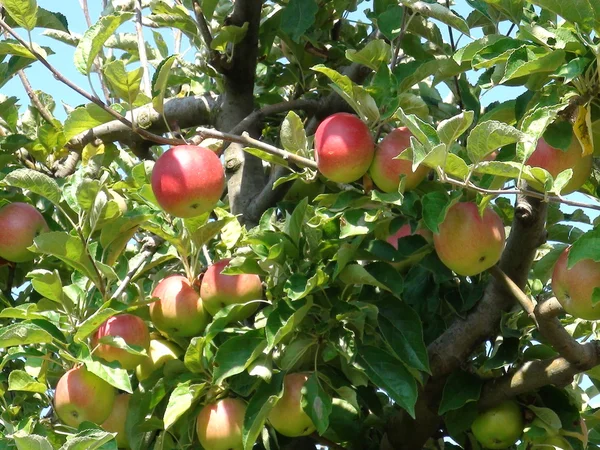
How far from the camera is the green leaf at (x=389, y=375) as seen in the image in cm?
148

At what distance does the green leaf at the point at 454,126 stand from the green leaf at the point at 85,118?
0.60 meters

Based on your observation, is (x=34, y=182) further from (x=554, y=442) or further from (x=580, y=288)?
(x=554, y=442)

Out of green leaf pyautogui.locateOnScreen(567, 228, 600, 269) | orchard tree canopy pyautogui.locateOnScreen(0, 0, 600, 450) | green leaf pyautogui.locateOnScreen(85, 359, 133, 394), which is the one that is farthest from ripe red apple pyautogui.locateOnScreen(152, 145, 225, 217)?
green leaf pyautogui.locateOnScreen(567, 228, 600, 269)

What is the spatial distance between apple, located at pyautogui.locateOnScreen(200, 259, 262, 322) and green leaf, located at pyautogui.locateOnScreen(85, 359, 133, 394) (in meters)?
0.23

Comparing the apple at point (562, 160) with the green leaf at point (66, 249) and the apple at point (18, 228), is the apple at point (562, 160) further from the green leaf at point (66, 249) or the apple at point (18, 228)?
the apple at point (18, 228)

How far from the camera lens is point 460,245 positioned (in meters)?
1.43

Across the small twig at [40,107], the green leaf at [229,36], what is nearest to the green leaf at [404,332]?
the green leaf at [229,36]

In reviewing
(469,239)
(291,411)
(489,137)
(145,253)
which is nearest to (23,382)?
(145,253)

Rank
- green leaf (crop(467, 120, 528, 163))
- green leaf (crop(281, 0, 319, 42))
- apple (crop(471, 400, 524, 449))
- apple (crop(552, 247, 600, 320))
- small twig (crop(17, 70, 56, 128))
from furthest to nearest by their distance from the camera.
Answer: small twig (crop(17, 70, 56, 128))
green leaf (crop(281, 0, 319, 42))
apple (crop(471, 400, 524, 449))
apple (crop(552, 247, 600, 320))
green leaf (crop(467, 120, 528, 163))

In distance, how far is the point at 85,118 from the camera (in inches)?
60.2

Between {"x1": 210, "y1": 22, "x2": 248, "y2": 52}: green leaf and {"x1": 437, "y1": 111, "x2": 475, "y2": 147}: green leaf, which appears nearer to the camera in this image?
{"x1": 437, "y1": 111, "x2": 475, "y2": 147}: green leaf

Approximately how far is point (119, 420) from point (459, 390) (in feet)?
2.20

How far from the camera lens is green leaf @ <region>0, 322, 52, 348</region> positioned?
1.44m

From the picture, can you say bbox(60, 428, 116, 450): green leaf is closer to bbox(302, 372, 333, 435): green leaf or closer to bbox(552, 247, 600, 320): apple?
bbox(302, 372, 333, 435): green leaf
